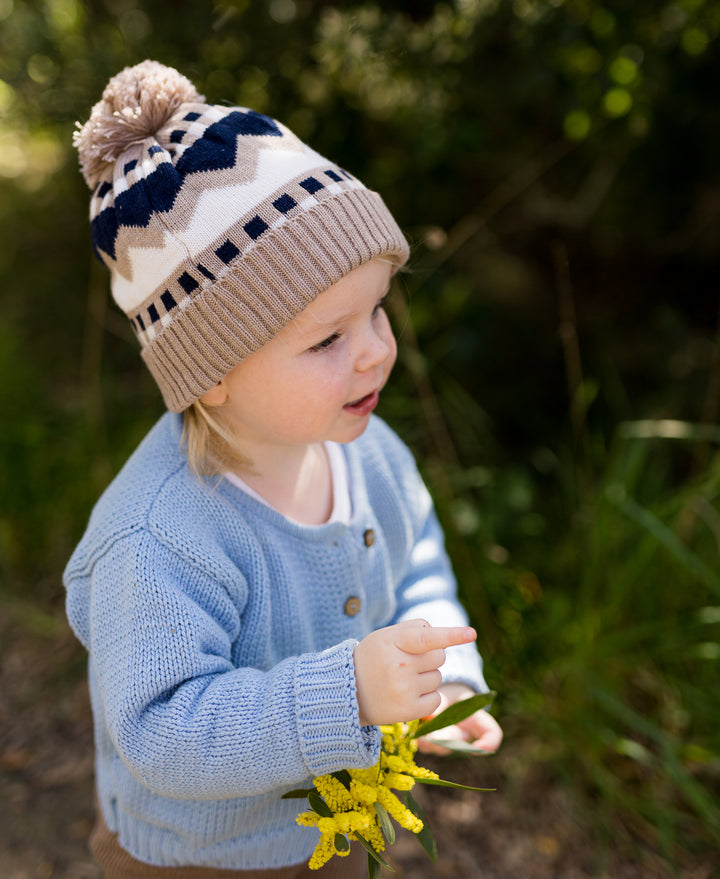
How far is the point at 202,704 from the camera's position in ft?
3.76

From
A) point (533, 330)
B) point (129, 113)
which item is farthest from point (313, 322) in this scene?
point (533, 330)

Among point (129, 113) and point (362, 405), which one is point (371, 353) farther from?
point (129, 113)

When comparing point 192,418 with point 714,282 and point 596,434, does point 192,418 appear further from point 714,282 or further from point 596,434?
point 714,282

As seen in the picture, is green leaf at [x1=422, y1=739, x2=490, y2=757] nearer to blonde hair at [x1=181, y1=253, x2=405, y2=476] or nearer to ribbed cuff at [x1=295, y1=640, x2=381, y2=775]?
ribbed cuff at [x1=295, y1=640, x2=381, y2=775]

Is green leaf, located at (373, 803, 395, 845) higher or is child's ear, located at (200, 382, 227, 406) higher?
child's ear, located at (200, 382, 227, 406)

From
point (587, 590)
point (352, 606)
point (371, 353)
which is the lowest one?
point (587, 590)

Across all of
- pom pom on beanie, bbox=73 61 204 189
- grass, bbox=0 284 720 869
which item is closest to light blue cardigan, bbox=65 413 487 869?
pom pom on beanie, bbox=73 61 204 189

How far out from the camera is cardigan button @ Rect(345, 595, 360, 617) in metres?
1.44

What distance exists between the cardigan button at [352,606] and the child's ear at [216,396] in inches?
16.9

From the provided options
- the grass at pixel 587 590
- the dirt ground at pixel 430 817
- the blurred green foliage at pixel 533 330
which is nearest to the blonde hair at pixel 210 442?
the blurred green foliage at pixel 533 330

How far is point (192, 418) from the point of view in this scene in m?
1.41

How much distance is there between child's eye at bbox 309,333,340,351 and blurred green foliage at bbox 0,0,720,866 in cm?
59

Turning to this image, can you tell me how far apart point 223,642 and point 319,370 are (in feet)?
1.51

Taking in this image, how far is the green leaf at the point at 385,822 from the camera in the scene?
1129 millimetres
